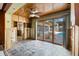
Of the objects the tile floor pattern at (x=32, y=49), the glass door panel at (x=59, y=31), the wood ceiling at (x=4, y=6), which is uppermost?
the wood ceiling at (x=4, y=6)

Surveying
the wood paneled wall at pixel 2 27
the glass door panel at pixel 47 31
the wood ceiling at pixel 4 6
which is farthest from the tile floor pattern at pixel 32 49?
the wood ceiling at pixel 4 6

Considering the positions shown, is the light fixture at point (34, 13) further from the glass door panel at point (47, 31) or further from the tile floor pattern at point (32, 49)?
the tile floor pattern at point (32, 49)

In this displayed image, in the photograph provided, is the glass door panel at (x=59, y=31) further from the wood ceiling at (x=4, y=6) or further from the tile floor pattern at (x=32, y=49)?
the wood ceiling at (x=4, y=6)

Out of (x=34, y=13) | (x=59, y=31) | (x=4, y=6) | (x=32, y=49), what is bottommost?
(x=32, y=49)

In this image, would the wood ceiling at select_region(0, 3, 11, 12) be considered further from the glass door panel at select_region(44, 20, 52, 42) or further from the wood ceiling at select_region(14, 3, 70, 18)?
the glass door panel at select_region(44, 20, 52, 42)

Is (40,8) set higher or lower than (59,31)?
higher

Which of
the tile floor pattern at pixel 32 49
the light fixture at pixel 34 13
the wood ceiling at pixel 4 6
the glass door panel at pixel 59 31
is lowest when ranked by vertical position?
the tile floor pattern at pixel 32 49

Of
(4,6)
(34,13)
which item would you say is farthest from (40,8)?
(4,6)

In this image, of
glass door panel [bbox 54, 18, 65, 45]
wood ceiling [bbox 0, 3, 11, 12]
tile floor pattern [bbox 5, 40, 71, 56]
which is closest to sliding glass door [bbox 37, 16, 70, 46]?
glass door panel [bbox 54, 18, 65, 45]

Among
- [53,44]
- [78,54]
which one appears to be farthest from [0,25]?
[78,54]

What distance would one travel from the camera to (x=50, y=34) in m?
1.96

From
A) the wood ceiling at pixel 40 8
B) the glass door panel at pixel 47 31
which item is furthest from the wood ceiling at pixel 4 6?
the glass door panel at pixel 47 31

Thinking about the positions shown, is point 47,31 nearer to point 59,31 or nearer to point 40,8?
point 59,31

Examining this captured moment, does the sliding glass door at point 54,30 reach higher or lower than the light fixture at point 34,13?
lower
